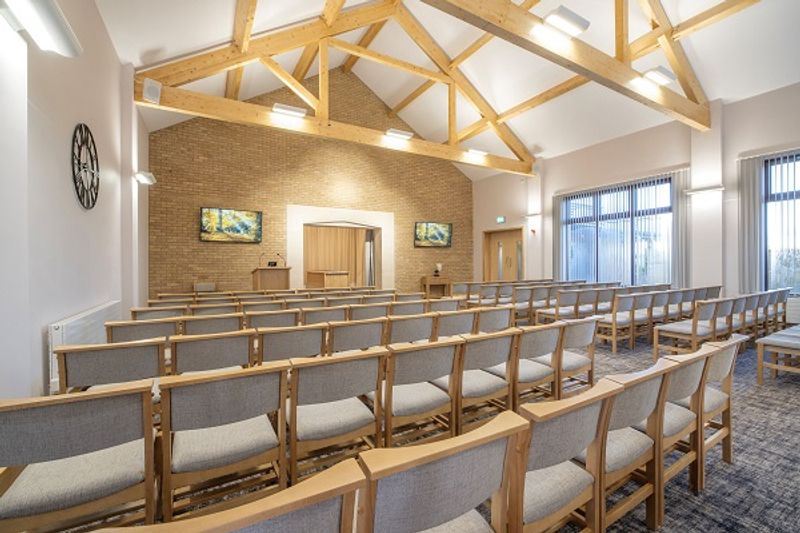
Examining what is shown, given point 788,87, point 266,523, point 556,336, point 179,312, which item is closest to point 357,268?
point 179,312

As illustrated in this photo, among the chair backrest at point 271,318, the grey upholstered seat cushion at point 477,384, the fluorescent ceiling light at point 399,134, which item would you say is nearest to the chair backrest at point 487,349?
the grey upholstered seat cushion at point 477,384

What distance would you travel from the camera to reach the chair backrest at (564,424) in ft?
3.39

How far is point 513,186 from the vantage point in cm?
984

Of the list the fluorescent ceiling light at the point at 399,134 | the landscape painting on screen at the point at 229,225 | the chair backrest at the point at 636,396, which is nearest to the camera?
the chair backrest at the point at 636,396

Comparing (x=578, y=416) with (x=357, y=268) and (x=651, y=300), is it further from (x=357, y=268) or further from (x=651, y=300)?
(x=357, y=268)

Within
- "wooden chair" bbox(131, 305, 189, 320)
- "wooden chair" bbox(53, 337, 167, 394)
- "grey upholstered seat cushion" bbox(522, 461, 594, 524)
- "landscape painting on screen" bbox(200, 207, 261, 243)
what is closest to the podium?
"landscape painting on screen" bbox(200, 207, 261, 243)

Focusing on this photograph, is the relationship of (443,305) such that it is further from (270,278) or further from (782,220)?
(782,220)

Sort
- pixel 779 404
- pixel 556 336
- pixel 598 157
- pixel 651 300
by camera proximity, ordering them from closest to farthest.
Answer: pixel 556 336 → pixel 779 404 → pixel 651 300 → pixel 598 157

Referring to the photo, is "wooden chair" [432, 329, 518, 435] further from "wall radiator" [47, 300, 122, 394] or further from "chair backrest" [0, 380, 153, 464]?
"wall radiator" [47, 300, 122, 394]

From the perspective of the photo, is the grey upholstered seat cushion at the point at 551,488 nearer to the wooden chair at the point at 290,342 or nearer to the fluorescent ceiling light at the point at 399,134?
the wooden chair at the point at 290,342

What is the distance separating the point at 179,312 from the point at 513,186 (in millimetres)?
8473

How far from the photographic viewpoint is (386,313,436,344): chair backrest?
9.00 feet

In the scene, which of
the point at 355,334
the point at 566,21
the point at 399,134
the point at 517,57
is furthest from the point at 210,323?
the point at 517,57

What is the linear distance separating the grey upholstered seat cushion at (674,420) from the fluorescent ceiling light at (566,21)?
3.56 meters
